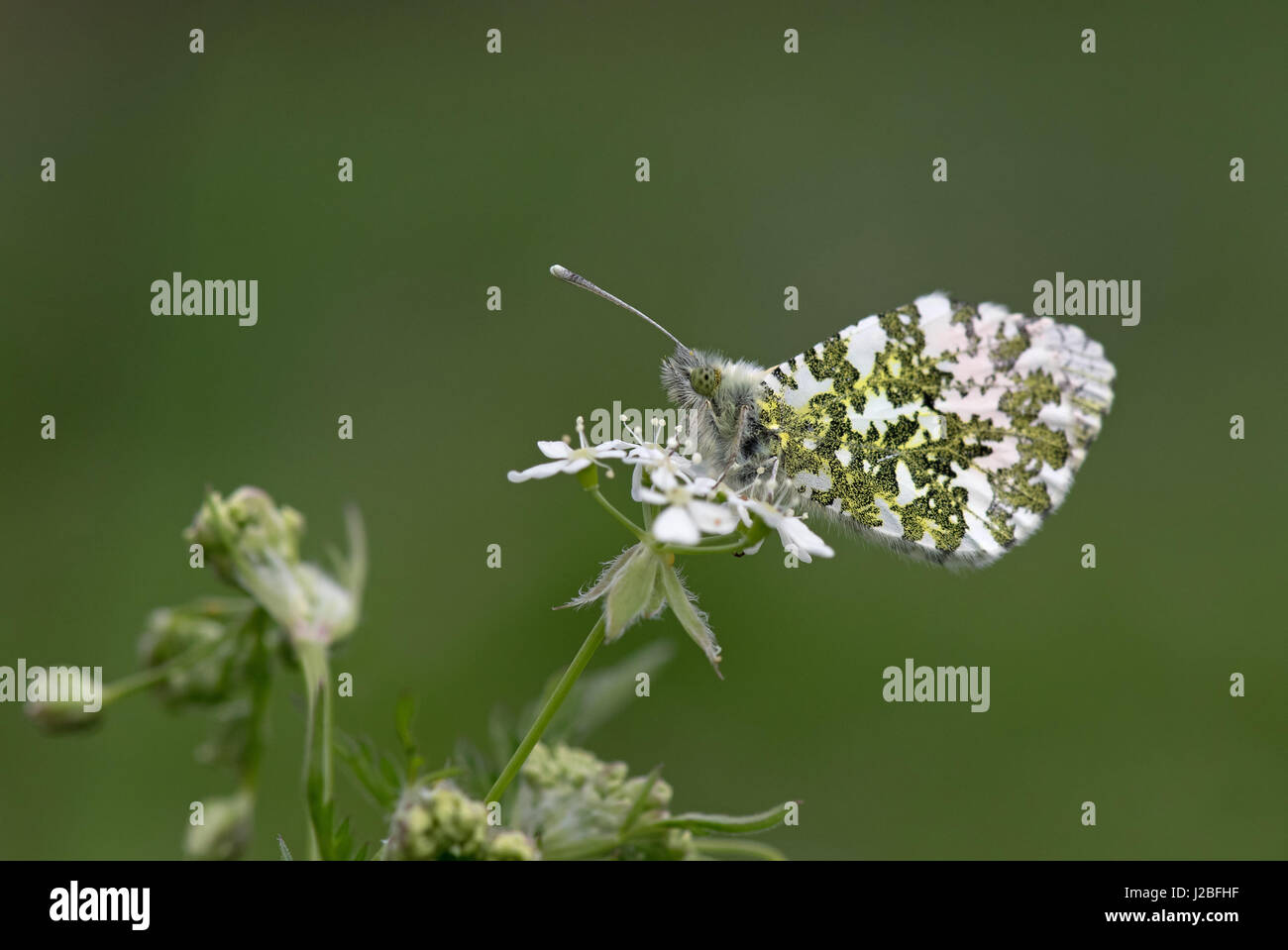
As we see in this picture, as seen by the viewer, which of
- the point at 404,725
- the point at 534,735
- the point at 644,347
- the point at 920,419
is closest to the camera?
the point at 534,735

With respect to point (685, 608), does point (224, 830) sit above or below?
below

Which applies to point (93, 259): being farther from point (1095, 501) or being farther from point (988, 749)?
point (1095, 501)

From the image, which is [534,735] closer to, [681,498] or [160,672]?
[160,672]

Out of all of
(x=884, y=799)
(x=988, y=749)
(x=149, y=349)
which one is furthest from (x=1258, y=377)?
(x=149, y=349)

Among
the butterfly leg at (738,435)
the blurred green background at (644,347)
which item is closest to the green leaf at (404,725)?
the butterfly leg at (738,435)

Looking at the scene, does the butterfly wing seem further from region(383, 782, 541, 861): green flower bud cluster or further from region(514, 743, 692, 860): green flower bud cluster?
region(383, 782, 541, 861): green flower bud cluster

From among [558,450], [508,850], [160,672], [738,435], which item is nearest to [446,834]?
[508,850]
